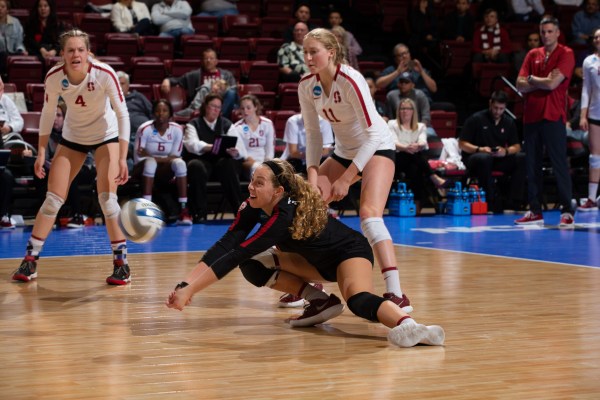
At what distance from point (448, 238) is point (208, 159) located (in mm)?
3497

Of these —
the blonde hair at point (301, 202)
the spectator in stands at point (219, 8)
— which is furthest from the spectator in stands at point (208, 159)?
the blonde hair at point (301, 202)

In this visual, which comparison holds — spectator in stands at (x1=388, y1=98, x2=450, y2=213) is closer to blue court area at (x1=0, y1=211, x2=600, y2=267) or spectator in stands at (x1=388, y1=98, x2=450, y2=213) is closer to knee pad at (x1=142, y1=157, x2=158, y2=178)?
blue court area at (x1=0, y1=211, x2=600, y2=267)

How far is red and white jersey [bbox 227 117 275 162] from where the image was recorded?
1225 cm

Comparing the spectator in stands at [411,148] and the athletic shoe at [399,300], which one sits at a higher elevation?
the spectator in stands at [411,148]

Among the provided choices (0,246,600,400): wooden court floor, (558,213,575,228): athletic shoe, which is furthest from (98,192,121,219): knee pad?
(558,213,575,228): athletic shoe

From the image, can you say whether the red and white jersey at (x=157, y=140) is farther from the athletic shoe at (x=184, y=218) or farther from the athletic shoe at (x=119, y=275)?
the athletic shoe at (x=119, y=275)

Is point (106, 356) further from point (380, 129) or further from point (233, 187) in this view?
point (233, 187)

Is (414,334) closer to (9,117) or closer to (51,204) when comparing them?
(51,204)

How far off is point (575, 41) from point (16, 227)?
9.91 m

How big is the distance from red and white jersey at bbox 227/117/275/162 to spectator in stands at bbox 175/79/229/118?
0.71 meters

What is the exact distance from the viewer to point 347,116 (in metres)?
5.78

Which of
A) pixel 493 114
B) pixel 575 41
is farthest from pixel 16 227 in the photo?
pixel 575 41

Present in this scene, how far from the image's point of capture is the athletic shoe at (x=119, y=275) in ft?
22.7

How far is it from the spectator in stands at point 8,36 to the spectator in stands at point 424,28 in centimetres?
635
